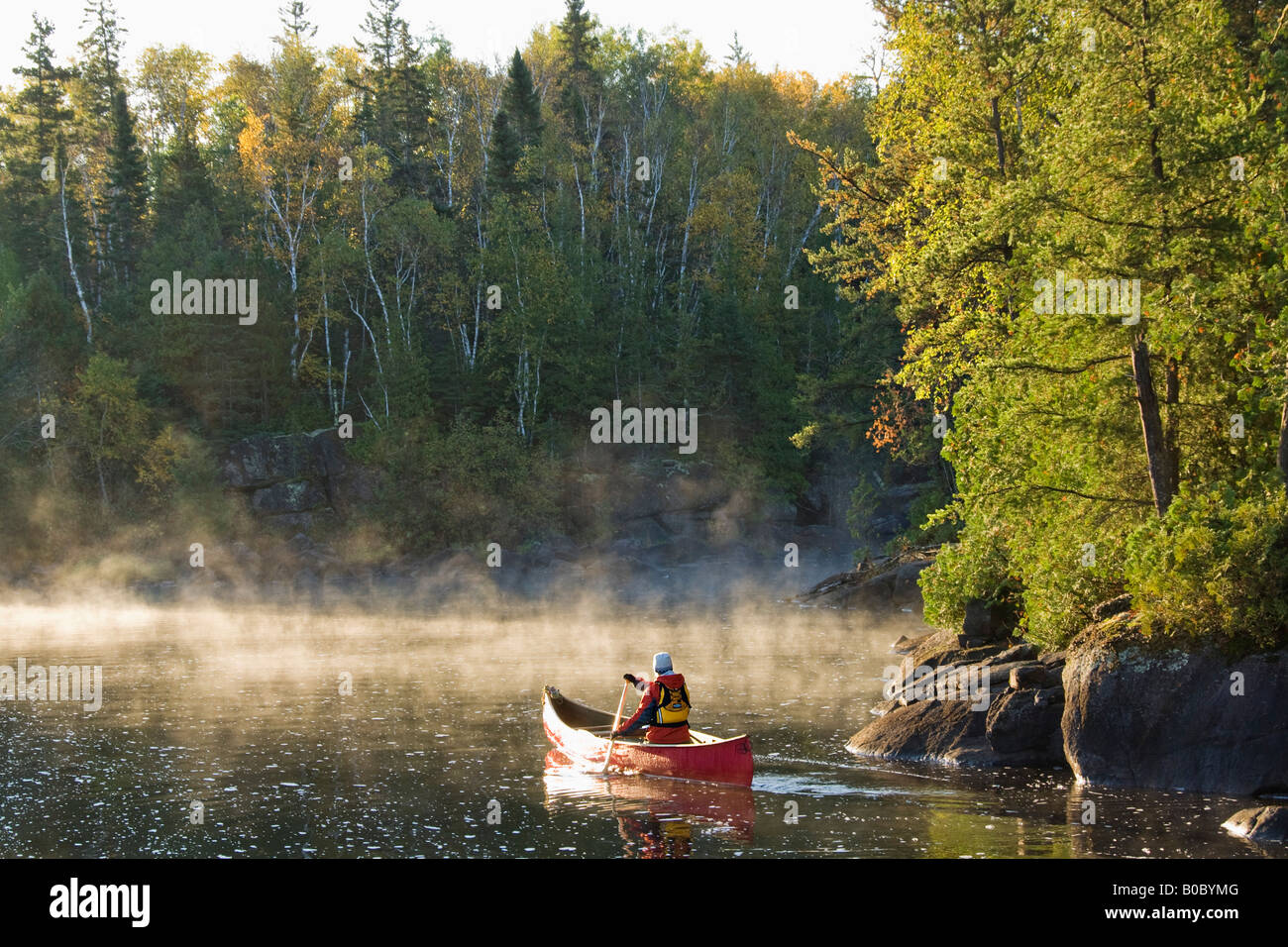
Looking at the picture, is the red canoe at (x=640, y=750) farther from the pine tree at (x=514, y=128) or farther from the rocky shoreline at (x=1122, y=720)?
the pine tree at (x=514, y=128)

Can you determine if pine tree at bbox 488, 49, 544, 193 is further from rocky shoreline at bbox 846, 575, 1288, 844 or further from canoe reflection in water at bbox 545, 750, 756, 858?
canoe reflection in water at bbox 545, 750, 756, 858

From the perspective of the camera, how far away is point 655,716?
63.6 feet

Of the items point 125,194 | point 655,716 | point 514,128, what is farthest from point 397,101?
point 655,716

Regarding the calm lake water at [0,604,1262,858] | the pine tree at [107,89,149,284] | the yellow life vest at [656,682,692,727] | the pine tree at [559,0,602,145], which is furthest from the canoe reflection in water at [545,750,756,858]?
the pine tree at [559,0,602,145]

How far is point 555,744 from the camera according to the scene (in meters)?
21.1

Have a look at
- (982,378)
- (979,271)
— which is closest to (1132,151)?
(982,378)

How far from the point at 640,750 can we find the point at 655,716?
58cm

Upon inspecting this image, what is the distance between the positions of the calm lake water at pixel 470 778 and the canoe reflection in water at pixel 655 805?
2.1 inches

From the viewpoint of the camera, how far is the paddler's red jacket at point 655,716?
19.3 meters

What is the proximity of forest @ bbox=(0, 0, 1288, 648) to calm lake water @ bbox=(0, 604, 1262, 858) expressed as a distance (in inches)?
165

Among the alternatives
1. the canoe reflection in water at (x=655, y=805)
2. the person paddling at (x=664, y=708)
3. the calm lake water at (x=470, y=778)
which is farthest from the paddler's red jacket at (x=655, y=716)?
the calm lake water at (x=470, y=778)

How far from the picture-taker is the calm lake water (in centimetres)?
1532

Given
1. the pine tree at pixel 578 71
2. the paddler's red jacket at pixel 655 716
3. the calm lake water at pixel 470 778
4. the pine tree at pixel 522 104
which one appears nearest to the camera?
the calm lake water at pixel 470 778

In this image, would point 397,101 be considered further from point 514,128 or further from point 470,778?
point 470,778
